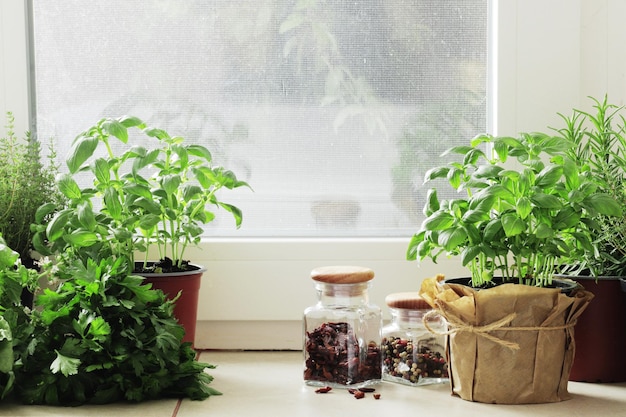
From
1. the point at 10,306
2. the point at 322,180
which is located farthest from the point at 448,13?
the point at 10,306

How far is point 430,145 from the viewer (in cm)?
171

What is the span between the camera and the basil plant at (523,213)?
1182mm

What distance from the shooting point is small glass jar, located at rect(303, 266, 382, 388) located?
4.35 ft

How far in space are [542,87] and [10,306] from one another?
1117 mm

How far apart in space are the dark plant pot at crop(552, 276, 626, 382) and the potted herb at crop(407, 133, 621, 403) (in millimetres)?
75

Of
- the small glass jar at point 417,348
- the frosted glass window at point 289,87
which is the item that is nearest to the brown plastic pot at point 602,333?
the small glass jar at point 417,348

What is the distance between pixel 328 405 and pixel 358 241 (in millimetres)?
485

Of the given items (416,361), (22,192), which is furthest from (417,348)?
(22,192)

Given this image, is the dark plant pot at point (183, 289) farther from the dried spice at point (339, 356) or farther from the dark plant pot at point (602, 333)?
the dark plant pot at point (602, 333)

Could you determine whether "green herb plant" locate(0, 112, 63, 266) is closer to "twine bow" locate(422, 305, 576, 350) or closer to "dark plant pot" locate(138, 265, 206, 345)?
"dark plant pot" locate(138, 265, 206, 345)

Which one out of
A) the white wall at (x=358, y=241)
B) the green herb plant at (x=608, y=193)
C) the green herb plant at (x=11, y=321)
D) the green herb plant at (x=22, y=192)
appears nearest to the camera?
the green herb plant at (x=11, y=321)

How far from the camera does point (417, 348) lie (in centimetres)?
138

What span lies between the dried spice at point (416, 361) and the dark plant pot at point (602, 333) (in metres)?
0.23

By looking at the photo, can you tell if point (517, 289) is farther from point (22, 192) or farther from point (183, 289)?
point (22, 192)
